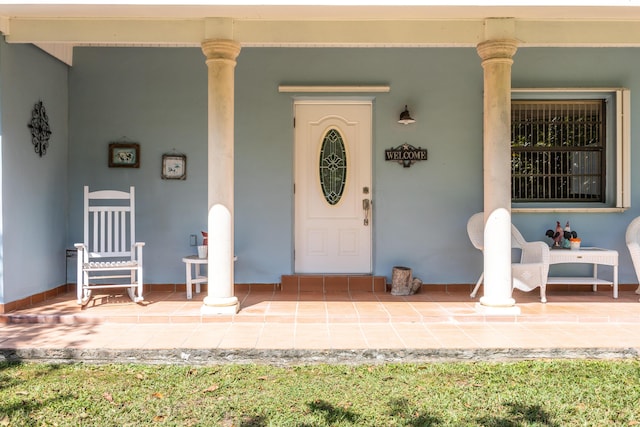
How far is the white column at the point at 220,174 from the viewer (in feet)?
15.5

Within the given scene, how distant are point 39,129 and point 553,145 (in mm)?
5998

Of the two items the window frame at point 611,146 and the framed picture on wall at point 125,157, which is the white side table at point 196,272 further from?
the window frame at point 611,146

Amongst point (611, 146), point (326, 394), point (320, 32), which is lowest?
point (326, 394)

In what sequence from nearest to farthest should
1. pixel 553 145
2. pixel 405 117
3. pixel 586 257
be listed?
pixel 586 257 → pixel 405 117 → pixel 553 145

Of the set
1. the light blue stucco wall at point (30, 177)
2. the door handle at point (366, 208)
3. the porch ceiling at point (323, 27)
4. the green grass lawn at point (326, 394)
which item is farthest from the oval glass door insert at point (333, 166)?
the light blue stucco wall at point (30, 177)

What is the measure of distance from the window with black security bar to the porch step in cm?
204

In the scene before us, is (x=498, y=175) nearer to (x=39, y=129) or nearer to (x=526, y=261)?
(x=526, y=261)

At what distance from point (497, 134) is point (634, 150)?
2.54m

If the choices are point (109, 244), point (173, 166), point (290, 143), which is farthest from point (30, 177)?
point (290, 143)

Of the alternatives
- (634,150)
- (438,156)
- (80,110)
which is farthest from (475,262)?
(80,110)

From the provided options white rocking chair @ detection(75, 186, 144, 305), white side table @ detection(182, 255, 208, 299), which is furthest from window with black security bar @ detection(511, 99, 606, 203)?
white rocking chair @ detection(75, 186, 144, 305)

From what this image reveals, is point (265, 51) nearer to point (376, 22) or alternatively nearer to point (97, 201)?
point (376, 22)

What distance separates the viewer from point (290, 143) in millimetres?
6098

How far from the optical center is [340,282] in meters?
6.06
